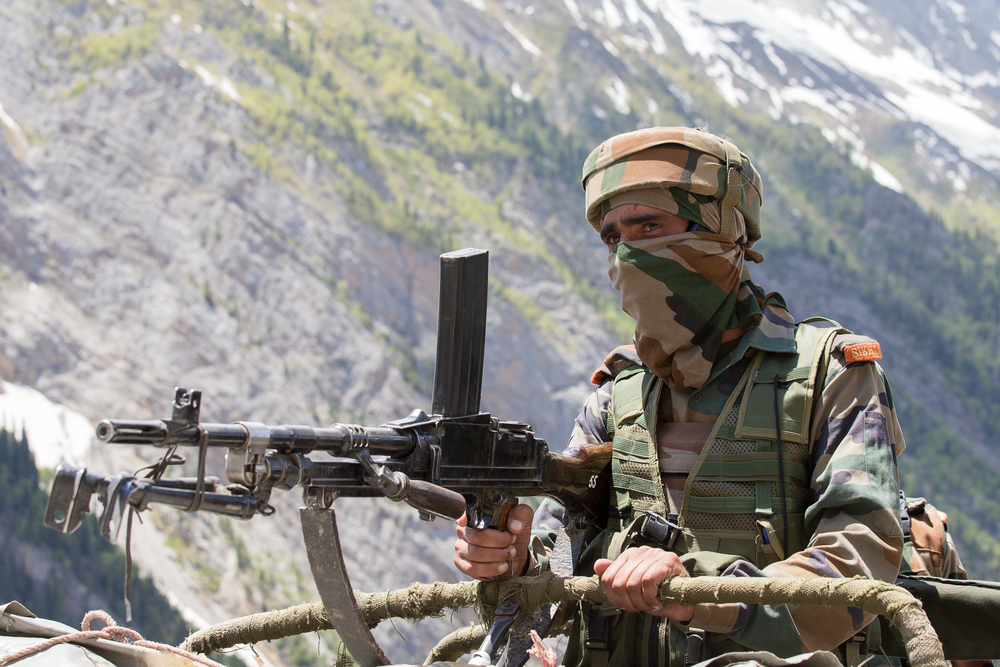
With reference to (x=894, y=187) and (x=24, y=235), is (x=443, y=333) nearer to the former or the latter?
(x=24, y=235)

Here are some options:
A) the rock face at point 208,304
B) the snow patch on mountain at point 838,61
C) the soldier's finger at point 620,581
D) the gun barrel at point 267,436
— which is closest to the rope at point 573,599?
the soldier's finger at point 620,581

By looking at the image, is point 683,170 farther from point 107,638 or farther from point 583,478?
point 107,638

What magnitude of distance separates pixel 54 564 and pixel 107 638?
60841 millimetres

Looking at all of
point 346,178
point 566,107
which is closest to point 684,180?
point 346,178

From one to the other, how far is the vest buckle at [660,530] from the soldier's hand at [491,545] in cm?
49

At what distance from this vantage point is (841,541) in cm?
338

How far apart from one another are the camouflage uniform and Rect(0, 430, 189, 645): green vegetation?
54.7 meters

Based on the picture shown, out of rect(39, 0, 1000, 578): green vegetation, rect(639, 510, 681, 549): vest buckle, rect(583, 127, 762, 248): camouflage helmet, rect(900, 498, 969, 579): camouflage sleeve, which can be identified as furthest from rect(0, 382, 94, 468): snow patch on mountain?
rect(900, 498, 969, 579): camouflage sleeve

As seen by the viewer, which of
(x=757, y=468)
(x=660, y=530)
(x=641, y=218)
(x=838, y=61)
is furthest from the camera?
(x=838, y=61)

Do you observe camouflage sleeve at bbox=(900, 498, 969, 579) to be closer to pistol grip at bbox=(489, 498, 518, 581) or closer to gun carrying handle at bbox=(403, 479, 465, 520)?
pistol grip at bbox=(489, 498, 518, 581)

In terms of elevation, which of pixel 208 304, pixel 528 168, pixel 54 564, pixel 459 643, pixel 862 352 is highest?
pixel 528 168

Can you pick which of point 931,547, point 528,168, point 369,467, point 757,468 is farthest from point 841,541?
point 528,168

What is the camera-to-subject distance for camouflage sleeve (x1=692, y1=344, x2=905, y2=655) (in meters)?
3.38

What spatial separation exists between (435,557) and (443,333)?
214 ft
